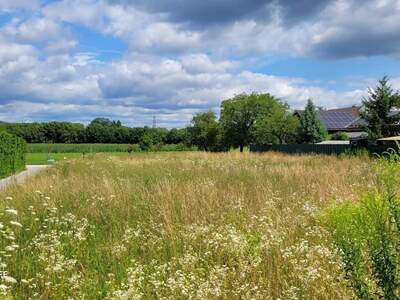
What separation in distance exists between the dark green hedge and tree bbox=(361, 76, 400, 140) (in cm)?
2788

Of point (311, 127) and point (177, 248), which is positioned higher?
point (311, 127)

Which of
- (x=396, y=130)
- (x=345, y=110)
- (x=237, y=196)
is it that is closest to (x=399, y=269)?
(x=237, y=196)

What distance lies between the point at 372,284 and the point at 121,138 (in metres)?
109

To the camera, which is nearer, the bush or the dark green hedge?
the bush

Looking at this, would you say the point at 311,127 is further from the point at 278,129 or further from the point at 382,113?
the point at 382,113

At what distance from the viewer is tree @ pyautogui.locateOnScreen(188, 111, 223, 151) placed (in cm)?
7138

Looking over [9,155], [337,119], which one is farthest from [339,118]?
[9,155]

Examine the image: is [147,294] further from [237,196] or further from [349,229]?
[237,196]

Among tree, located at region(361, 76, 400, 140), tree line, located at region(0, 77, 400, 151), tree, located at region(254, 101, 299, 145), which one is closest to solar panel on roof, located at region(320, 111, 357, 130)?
tree line, located at region(0, 77, 400, 151)

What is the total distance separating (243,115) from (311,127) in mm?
13530

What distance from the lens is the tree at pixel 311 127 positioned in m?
58.1

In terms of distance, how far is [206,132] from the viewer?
72875mm

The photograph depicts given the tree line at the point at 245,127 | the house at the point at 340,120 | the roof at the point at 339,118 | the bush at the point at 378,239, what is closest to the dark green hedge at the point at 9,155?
the tree line at the point at 245,127

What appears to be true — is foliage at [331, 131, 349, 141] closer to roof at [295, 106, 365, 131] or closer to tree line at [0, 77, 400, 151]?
tree line at [0, 77, 400, 151]
